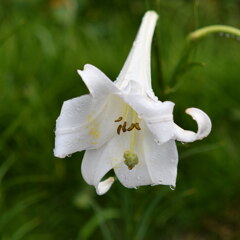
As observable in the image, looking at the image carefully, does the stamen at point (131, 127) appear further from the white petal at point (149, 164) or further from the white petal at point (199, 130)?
the white petal at point (199, 130)

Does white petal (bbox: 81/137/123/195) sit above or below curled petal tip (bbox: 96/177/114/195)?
above

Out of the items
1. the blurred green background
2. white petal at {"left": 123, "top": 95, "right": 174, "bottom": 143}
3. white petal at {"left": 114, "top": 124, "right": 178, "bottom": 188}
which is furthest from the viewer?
the blurred green background

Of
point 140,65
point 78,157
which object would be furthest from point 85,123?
point 78,157

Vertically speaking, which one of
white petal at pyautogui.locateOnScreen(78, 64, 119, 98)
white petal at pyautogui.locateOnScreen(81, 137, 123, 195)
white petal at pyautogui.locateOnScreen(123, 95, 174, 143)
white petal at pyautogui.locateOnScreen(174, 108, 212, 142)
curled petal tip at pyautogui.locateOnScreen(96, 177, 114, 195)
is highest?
white petal at pyautogui.locateOnScreen(78, 64, 119, 98)

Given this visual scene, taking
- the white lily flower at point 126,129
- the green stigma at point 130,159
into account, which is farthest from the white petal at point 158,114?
the green stigma at point 130,159

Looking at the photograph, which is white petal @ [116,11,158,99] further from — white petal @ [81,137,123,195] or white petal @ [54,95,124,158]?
white petal @ [81,137,123,195]

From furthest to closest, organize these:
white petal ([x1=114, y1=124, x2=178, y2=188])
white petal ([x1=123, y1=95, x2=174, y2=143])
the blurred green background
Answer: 1. the blurred green background
2. white petal ([x1=114, y1=124, x2=178, y2=188])
3. white petal ([x1=123, y1=95, x2=174, y2=143])

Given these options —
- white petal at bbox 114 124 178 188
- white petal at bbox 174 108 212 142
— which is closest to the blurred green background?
white petal at bbox 114 124 178 188

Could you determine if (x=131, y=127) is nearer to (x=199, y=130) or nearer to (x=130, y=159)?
(x=130, y=159)
